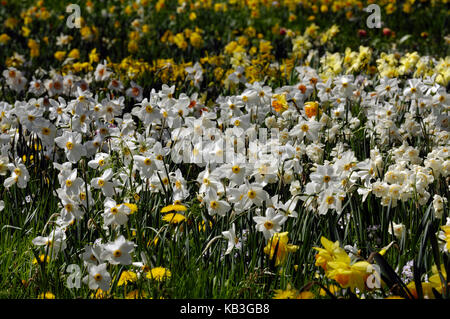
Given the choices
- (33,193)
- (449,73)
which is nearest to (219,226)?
(33,193)

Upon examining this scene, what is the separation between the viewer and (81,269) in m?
2.41

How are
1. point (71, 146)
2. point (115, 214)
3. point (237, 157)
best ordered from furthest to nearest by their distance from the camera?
point (71, 146) < point (237, 157) < point (115, 214)

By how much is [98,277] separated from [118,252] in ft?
0.35

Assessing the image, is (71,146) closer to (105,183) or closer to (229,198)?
(105,183)

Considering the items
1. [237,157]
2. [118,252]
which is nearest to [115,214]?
[118,252]

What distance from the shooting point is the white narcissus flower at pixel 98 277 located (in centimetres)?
208

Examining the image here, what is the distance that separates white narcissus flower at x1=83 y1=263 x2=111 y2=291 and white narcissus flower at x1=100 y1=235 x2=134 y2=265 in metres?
0.03

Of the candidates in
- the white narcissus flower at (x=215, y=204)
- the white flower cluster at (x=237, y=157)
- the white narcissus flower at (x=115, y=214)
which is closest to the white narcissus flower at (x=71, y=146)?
the white flower cluster at (x=237, y=157)

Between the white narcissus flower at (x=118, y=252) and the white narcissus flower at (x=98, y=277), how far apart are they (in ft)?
0.11

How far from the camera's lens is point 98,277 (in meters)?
2.09

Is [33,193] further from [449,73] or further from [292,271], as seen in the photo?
[449,73]

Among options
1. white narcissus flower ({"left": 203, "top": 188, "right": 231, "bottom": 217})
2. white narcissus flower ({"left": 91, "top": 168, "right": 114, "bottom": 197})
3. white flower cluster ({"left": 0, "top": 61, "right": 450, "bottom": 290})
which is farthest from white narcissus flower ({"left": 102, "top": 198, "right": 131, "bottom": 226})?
white narcissus flower ({"left": 203, "top": 188, "right": 231, "bottom": 217})

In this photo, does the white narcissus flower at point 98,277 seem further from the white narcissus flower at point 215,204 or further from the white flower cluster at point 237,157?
the white narcissus flower at point 215,204
